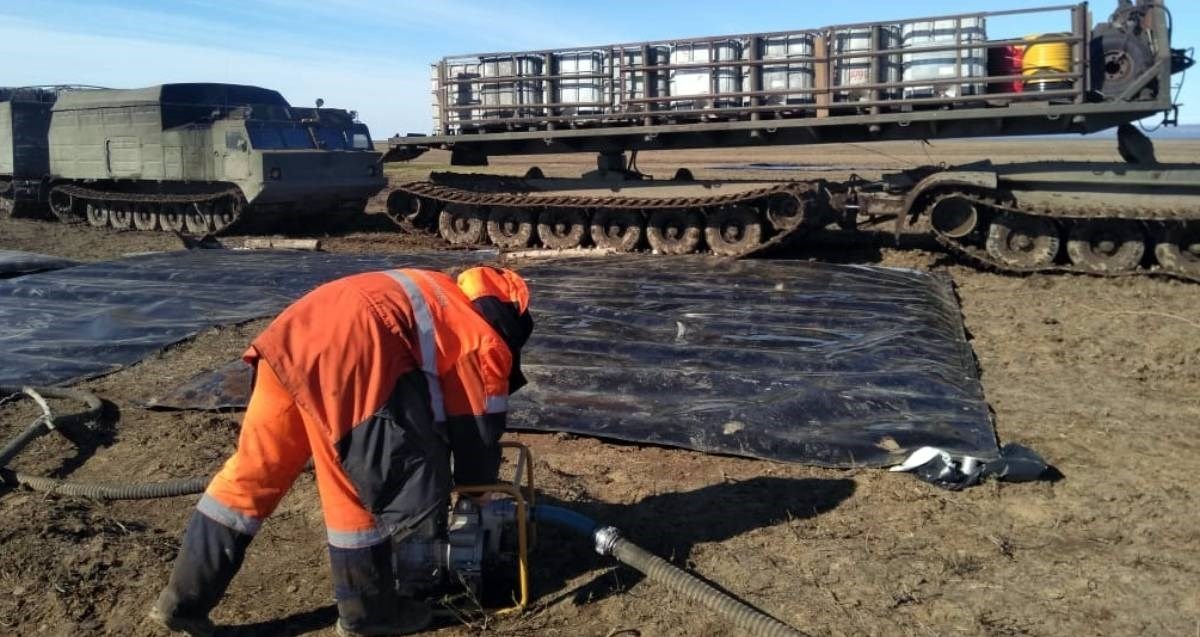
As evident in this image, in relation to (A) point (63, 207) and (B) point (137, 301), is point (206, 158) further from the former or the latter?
(B) point (137, 301)

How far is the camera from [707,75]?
1323cm

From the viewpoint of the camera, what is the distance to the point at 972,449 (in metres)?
5.43

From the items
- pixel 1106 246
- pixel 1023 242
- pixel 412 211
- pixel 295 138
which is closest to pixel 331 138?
pixel 295 138

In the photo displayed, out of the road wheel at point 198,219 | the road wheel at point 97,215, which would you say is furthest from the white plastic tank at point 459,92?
the road wheel at point 97,215

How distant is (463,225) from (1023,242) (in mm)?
7909

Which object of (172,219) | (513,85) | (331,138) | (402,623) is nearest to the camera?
(402,623)

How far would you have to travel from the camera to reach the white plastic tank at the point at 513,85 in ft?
47.0

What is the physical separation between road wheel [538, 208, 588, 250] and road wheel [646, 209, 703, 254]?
107 centimetres

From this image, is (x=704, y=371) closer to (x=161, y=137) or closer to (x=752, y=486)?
(x=752, y=486)

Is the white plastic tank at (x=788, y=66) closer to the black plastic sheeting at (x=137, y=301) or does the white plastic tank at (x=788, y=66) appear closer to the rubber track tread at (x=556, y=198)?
the rubber track tread at (x=556, y=198)

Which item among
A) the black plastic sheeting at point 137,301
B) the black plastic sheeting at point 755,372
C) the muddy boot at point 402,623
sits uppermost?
the black plastic sheeting at point 137,301

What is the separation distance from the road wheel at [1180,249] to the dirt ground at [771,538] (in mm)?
4832

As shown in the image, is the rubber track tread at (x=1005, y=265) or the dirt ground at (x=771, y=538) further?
the rubber track tread at (x=1005, y=265)

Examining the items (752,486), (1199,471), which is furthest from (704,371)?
(1199,471)
